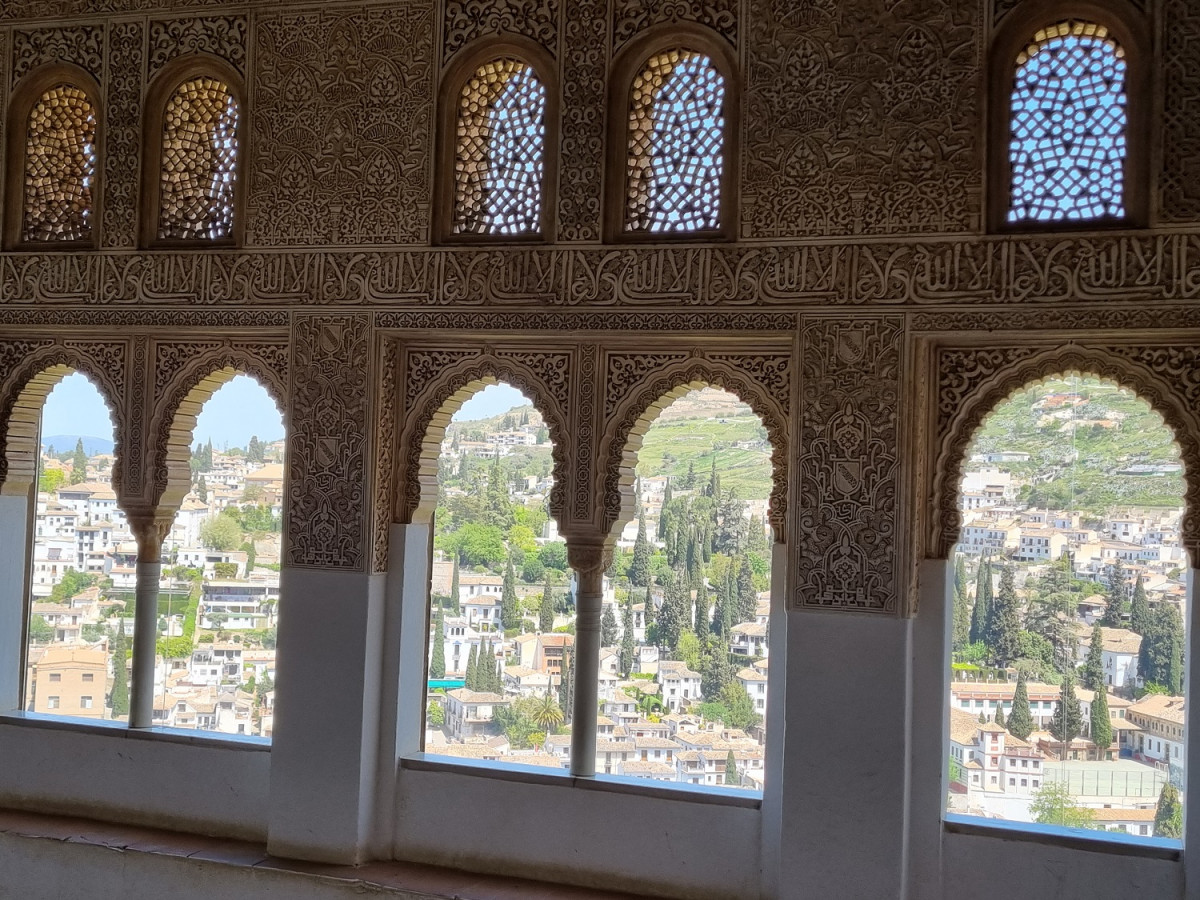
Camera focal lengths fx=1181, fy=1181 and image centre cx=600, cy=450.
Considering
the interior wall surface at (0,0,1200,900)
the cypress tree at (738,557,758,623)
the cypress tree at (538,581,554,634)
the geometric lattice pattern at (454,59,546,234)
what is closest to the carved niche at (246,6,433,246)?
the interior wall surface at (0,0,1200,900)

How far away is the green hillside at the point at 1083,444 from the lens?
15.5 feet

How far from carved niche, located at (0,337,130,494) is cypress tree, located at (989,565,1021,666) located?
4.22 meters

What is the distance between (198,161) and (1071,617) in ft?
15.0

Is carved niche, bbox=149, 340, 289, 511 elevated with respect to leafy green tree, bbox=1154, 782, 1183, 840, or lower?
elevated

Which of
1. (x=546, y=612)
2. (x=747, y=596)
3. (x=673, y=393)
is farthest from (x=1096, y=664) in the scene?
(x=546, y=612)

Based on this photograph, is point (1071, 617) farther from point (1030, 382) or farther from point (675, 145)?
point (675, 145)

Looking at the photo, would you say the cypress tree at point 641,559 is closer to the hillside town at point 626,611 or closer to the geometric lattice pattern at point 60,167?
the hillside town at point 626,611

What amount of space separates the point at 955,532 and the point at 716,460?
42.9 inches

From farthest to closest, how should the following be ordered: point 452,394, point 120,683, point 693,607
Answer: point 120,683 → point 452,394 → point 693,607

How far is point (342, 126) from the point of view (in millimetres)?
5508

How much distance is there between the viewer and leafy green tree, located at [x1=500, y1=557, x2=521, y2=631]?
18.3 ft

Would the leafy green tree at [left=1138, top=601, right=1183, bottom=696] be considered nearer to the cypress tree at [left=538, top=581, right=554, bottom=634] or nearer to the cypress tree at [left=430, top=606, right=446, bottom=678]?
the cypress tree at [left=538, top=581, right=554, bottom=634]

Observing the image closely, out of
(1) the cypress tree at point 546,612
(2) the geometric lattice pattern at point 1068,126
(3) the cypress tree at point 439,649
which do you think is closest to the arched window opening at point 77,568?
(3) the cypress tree at point 439,649

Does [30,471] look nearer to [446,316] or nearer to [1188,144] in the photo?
[446,316]
